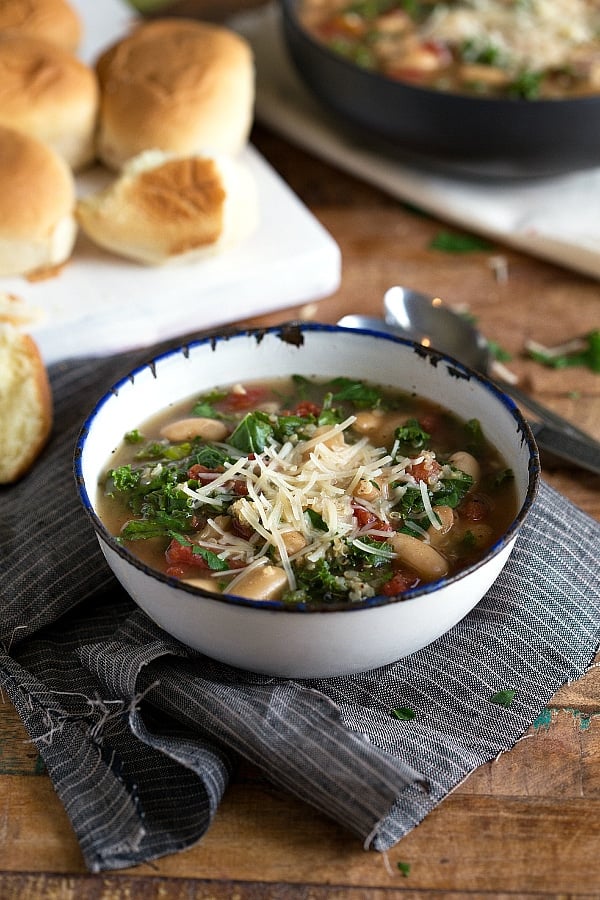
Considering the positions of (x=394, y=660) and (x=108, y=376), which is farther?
(x=108, y=376)

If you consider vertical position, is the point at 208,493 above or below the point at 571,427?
above

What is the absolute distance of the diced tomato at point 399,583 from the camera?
7.06 ft

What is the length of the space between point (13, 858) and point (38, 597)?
0.64 meters

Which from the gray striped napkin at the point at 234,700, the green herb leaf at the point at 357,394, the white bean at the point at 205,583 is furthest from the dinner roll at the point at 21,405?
the white bean at the point at 205,583

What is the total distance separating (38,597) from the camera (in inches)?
99.2

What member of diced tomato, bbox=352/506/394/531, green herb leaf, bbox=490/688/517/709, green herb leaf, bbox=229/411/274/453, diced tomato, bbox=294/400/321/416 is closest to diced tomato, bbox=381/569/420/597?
diced tomato, bbox=352/506/394/531

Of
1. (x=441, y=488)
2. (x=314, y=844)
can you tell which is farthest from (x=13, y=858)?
(x=441, y=488)

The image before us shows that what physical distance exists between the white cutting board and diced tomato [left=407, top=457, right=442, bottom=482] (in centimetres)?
141

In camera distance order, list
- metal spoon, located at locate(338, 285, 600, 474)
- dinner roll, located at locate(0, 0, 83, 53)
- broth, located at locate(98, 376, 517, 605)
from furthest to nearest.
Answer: dinner roll, located at locate(0, 0, 83, 53) < metal spoon, located at locate(338, 285, 600, 474) < broth, located at locate(98, 376, 517, 605)

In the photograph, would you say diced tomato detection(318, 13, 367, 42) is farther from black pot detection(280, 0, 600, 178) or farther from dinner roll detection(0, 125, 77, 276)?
dinner roll detection(0, 125, 77, 276)

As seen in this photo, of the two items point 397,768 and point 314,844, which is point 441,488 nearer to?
point 397,768

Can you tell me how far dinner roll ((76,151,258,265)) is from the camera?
3.50 meters

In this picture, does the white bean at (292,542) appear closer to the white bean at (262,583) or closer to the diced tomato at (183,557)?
the white bean at (262,583)

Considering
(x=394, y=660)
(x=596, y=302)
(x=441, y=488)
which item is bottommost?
(x=596, y=302)
